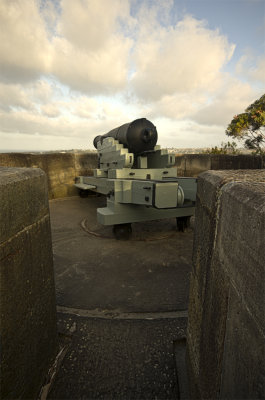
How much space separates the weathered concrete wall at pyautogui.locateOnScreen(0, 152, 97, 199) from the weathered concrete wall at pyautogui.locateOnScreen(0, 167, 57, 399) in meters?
7.23

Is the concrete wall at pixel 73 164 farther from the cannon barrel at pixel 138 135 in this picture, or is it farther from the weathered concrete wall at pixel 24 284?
the weathered concrete wall at pixel 24 284

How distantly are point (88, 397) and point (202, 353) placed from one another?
0.93 m

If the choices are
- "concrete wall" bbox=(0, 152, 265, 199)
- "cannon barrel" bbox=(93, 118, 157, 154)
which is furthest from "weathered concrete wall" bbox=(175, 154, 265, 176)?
"cannon barrel" bbox=(93, 118, 157, 154)

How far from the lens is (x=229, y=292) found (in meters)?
0.85

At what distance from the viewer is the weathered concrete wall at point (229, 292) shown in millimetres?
620

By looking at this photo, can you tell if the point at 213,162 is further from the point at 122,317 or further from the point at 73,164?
the point at 122,317

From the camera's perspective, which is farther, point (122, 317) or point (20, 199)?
point (122, 317)

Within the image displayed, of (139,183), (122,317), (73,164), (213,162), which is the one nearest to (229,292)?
(122,317)

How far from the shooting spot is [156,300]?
2457 mm

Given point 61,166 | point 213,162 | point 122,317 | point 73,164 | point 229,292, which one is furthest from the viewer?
point 73,164

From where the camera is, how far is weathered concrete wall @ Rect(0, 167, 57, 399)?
113cm

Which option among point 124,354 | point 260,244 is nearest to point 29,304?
point 124,354

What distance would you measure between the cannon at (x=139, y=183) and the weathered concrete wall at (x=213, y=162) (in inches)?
141

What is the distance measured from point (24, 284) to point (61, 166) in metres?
8.10
